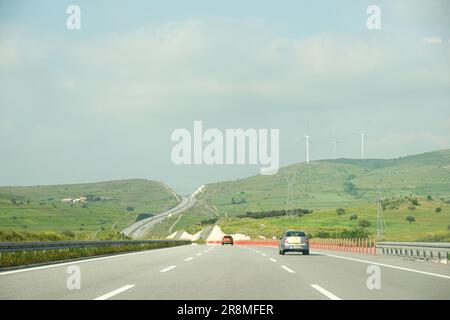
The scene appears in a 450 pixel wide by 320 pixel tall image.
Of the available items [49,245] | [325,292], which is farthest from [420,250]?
[325,292]

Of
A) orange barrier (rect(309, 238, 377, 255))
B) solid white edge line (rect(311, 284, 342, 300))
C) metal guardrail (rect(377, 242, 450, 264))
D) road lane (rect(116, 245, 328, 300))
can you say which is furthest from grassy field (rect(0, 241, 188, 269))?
orange barrier (rect(309, 238, 377, 255))

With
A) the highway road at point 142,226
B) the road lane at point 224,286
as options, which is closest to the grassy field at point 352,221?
the highway road at point 142,226

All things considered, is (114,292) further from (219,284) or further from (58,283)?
(219,284)

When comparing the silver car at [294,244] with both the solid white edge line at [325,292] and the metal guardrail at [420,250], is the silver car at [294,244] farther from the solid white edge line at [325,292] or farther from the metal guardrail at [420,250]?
the solid white edge line at [325,292]

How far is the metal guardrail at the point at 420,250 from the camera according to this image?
83.1ft

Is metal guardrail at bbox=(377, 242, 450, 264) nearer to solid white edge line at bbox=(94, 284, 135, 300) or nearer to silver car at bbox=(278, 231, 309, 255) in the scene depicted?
silver car at bbox=(278, 231, 309, 255)

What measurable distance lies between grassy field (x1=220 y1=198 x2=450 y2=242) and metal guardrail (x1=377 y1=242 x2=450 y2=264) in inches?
3096

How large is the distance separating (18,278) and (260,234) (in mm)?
111735

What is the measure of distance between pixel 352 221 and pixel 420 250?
112515 millimetres

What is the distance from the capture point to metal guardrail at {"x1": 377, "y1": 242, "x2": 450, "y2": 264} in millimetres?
25330
